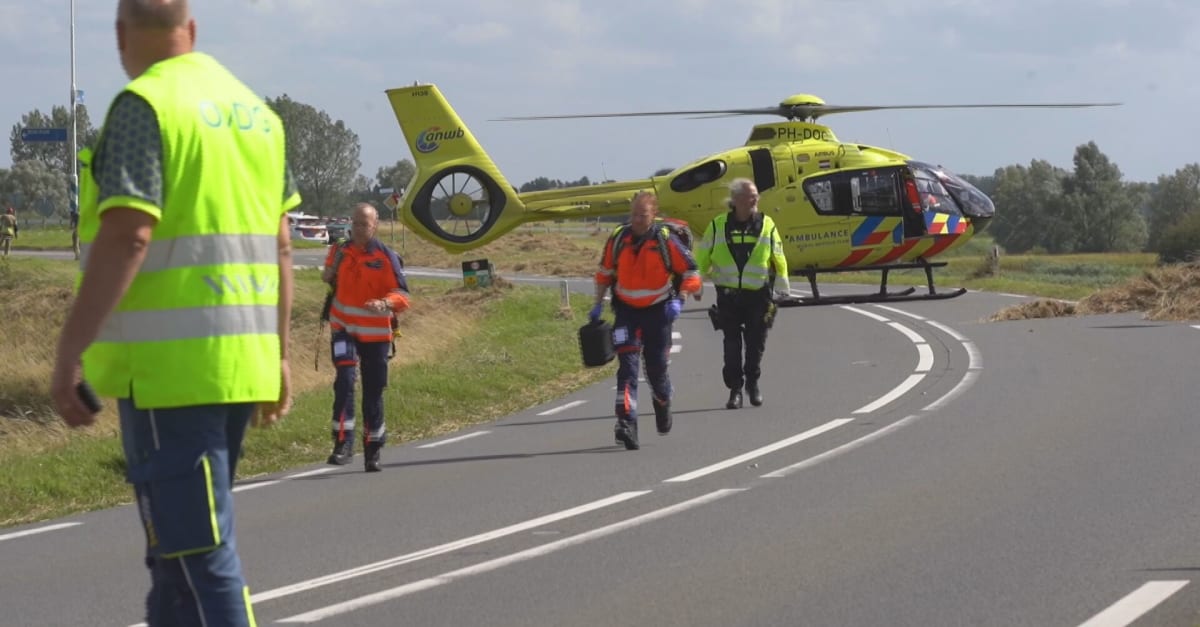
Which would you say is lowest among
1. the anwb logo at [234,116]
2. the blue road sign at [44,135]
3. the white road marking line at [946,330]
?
the white road marking line at [946,330]

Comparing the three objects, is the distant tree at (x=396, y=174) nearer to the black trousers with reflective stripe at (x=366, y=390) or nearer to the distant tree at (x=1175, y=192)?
the distant tree at (x=1175, y=192)

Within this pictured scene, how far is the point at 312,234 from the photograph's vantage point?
290 ft

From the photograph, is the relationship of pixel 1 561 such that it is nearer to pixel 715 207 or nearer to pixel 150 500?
pixel 150 500

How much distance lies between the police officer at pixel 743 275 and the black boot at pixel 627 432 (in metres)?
2.75

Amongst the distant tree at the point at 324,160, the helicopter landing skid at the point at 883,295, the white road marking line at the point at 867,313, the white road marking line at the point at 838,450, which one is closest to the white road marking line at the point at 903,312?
the helicopter landing skid at the point at 883,295

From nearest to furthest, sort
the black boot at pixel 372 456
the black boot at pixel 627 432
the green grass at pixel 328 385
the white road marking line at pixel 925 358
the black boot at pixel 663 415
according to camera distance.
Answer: the black boot at pixel 372 456 → the green grass at pixel 328 385 → the black boot at pixel 627 432 → the black boot at pixel 663 415 → the white road marking line at pixel 925 358

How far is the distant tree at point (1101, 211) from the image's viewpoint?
118750 millimetres

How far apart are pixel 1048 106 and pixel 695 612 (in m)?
22.2

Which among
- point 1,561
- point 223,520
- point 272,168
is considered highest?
point 272,168

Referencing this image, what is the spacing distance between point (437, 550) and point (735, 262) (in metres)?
6.77

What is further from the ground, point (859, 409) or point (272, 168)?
point (272, 168)

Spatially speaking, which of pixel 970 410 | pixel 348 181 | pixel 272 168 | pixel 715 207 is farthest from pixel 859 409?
pixel 348 181

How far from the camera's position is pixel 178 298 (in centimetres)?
421

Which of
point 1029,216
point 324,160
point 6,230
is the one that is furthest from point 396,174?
point 6,230
